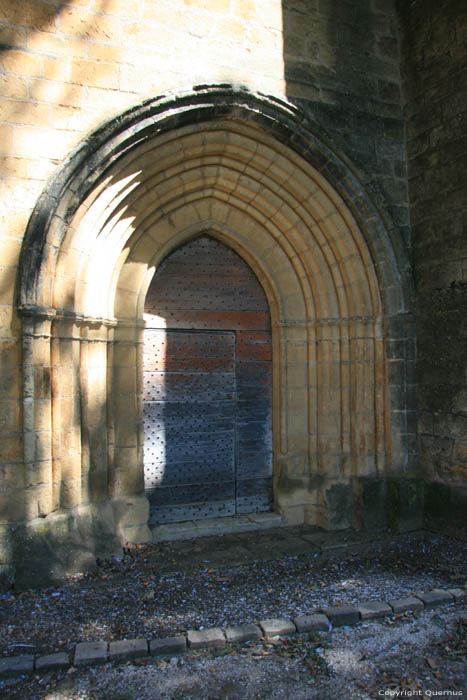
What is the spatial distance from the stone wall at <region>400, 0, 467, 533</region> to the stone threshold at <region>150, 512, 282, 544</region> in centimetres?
162

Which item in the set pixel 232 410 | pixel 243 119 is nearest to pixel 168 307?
pixel 232 410

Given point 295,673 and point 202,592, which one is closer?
point 295,673

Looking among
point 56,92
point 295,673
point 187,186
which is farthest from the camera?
point 187,186

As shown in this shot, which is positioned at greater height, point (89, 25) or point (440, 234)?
point (89, 25)

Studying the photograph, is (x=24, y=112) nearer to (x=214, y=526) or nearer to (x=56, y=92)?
(x=56, y=92)

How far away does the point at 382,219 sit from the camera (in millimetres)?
5355

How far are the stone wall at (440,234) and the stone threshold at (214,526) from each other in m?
1.62

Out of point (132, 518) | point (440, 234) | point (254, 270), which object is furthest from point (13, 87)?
point (440, 234)

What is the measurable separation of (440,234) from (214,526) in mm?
3607

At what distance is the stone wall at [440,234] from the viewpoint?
16.4 feet

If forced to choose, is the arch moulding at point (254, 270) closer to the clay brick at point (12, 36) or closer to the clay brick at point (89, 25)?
the clay brick at point (89, 25)

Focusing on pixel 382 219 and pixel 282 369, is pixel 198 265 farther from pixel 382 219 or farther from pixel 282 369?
pixel 382 219

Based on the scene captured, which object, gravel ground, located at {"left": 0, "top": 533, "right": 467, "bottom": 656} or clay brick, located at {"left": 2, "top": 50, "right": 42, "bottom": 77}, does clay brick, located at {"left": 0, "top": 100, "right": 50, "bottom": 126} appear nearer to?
clay brick, located at {"left": 2, "top": 50, "right": 42, "bottom": 77}

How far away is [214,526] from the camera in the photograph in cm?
532
